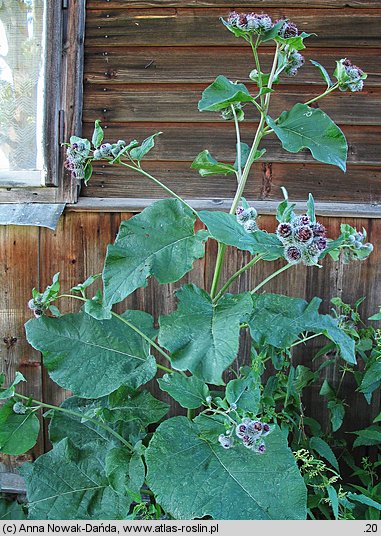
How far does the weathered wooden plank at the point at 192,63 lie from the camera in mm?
2123

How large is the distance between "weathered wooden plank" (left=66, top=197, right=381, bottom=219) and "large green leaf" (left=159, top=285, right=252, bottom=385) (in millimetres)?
916

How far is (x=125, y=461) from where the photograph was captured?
4.85 feet

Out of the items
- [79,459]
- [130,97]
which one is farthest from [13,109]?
[79,459]

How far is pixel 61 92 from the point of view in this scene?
7.22ft

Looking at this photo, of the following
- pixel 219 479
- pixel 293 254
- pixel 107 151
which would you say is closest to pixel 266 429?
pixel 219 479

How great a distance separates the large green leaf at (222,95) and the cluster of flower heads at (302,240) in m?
0.34

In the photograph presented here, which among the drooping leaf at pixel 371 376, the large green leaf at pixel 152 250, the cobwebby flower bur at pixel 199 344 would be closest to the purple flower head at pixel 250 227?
the cobwebby flower bur at pixel 199 344

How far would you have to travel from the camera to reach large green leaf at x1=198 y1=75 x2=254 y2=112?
3.98 ft

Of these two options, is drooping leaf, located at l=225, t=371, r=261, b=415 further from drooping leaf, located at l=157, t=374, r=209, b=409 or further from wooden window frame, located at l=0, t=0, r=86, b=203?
wooden window frame, located at l=0, t=0, r=86, b=203

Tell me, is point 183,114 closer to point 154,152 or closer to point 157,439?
→ point 154,152

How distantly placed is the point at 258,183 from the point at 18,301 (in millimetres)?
1135

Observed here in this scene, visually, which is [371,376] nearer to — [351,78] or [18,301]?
[351,78]

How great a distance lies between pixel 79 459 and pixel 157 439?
1.66 feet

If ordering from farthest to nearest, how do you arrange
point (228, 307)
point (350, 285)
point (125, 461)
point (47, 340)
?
point (350, 285) → point (47, 340) → point (125, 461) → point (228, 307)
